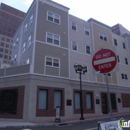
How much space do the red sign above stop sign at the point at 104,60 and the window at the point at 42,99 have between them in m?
12.8

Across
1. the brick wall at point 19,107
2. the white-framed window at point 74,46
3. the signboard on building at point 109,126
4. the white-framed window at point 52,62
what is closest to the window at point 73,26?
the white-framed window at point 74,46

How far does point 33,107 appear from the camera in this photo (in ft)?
47.9

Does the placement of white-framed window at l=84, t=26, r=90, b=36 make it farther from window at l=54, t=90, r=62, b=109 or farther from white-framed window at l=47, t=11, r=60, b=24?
window at l=54, t=90, r=62, b=109

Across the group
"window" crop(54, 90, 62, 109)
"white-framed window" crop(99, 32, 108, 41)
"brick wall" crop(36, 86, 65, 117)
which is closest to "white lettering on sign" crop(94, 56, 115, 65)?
"brick wall" crop(36, 86, 65, 117)

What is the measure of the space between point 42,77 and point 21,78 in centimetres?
225

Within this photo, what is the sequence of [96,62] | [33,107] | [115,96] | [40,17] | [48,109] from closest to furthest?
[96,62] → [33,107] → [48,109] → [40,17] → [115,96]

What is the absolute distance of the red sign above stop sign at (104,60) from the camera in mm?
3395

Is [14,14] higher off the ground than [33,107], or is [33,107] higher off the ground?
[14,14]

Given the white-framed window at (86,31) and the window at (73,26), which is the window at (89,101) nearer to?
the white-framed window at (86,31)

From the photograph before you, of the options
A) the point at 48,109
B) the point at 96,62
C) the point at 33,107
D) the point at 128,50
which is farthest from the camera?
the point at 128,50

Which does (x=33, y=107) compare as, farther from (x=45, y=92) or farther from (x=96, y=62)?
(x=96, y=62)

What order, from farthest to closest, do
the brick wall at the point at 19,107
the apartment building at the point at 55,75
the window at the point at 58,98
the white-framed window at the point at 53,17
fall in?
the white-framed window at the point at 53,17, the window at the point at 58,98, the apartment building at the point at 55,75, the brick wall at the point at 19,107

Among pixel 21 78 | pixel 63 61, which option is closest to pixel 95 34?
pixel 63 61

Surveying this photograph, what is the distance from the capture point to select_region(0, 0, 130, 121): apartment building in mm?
15312
